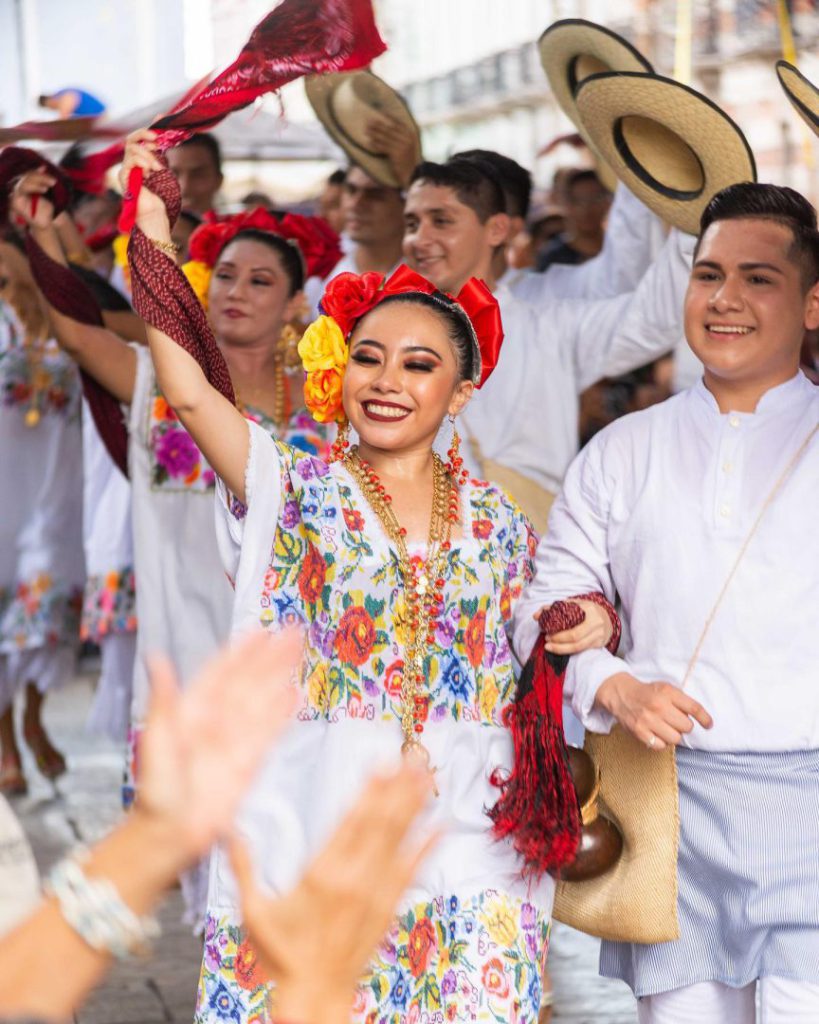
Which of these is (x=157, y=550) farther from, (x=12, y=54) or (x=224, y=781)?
(x=12, y=54)

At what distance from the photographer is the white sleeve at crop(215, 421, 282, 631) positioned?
9.76 ft

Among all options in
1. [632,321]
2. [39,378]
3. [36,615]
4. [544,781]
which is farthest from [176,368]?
[36,615]

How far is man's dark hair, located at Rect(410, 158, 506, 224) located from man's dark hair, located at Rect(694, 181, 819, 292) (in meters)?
1.62

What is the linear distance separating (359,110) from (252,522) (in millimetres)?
2632

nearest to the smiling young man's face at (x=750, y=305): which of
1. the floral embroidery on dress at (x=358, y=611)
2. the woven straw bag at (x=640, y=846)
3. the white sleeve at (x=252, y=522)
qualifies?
the woven straw bag at (x=640, y=846)

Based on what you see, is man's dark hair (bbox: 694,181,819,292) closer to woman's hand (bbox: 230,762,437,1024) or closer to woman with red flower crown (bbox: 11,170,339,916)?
woman with red flower crown (bbox: 11,170,339,916)

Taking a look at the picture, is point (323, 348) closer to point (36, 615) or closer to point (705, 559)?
point (705, 559)

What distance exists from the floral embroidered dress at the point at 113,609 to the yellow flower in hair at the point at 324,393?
8.72 feet

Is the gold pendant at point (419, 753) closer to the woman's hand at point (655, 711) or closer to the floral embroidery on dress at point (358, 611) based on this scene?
the floral embroidery on dress at point (358, 611)

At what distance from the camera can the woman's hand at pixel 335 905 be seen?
4.74 ft

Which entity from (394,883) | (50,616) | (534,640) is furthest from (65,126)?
(50,616)

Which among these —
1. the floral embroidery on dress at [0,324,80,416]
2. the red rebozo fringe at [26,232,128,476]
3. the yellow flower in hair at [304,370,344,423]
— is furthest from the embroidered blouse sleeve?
the floral embroidery on dress at [0,324,80,416]

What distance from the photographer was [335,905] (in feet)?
4.74

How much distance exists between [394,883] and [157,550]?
3247 millimetres
